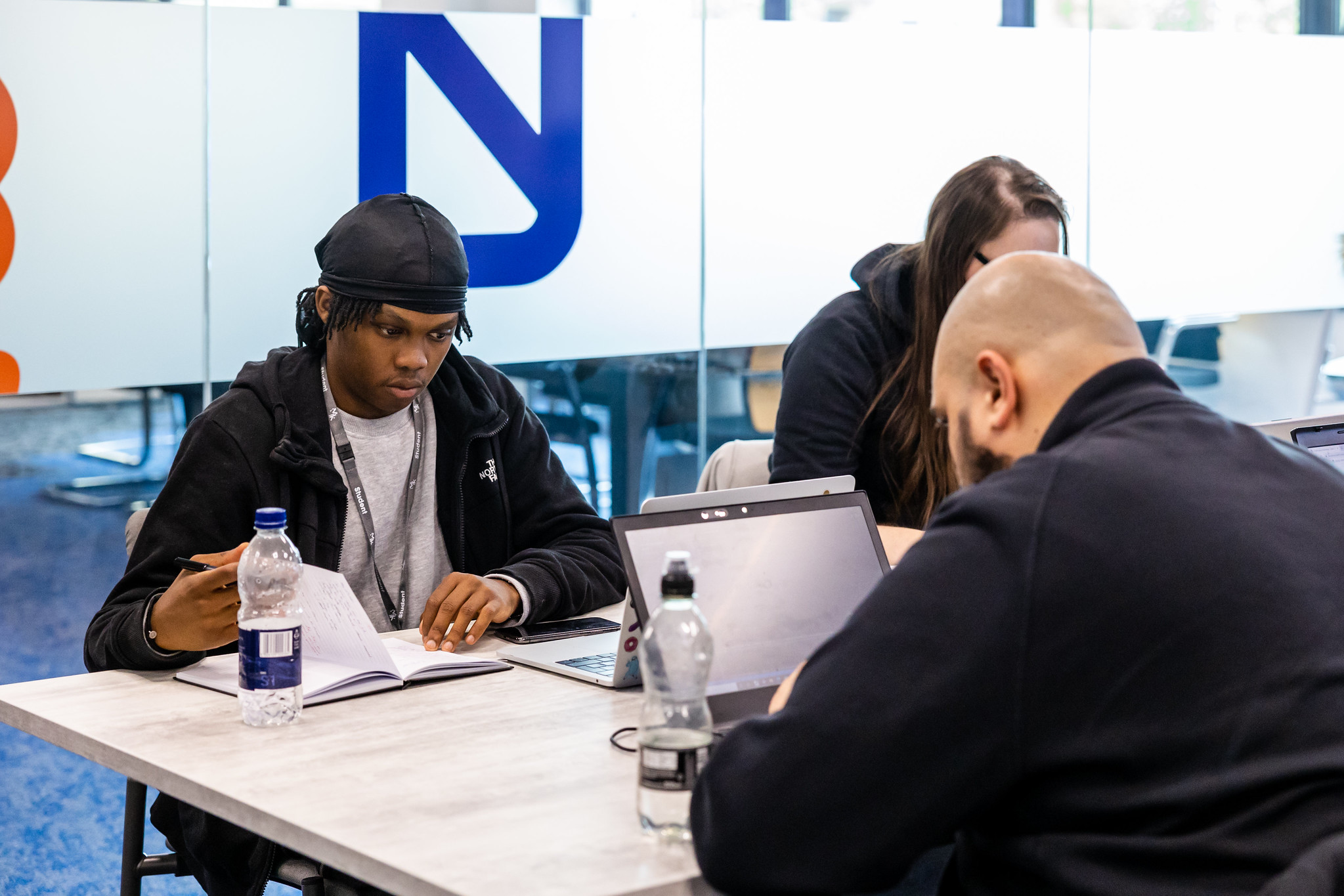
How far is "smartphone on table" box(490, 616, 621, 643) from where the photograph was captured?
6.82ft

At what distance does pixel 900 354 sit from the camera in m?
2.49

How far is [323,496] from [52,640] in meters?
1.65

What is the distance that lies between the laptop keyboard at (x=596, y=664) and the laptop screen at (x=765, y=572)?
0.25 metres

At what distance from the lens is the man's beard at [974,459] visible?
1.35m

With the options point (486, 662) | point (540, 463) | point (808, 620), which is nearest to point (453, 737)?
point (486, 662)

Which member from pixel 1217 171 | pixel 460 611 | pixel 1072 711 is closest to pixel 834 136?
pixel 1217 171

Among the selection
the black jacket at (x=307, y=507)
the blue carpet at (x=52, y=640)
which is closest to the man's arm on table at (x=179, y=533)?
the black jacket at (x=307, y=507)

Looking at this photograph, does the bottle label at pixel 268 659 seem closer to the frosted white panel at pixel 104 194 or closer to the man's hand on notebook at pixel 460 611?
the man's hand on notebook at pixel 460 611

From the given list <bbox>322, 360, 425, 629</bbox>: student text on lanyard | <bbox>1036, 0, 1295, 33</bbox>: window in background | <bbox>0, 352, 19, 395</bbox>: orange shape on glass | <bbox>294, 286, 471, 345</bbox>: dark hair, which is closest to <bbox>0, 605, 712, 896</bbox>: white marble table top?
<bbox>322, 360, 425, 629</bbox>: student text on lanyard

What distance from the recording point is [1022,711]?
1.09 metres

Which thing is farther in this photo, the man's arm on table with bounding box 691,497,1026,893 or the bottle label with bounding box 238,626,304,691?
the bottle label with bounding box 238,626,304,691

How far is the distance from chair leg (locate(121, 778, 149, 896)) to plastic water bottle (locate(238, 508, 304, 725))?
13.6 inches

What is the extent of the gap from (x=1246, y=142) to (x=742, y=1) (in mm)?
2234

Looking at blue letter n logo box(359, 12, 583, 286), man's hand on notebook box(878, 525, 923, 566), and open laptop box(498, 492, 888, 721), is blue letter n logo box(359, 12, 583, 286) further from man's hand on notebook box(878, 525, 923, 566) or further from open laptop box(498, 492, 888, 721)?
open laptop box(498, 492, 888, 721)
